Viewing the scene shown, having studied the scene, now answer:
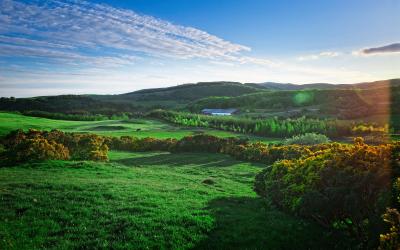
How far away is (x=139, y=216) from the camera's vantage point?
11.6 metres

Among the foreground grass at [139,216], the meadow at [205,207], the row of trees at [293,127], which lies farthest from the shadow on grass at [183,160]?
the row of trees at [293,127]

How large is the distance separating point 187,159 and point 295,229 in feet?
53.3

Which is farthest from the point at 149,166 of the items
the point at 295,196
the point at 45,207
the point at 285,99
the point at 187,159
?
the point at 285,99

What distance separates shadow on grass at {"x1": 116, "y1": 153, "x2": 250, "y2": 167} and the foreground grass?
6.83 meters

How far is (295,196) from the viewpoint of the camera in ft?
39.5

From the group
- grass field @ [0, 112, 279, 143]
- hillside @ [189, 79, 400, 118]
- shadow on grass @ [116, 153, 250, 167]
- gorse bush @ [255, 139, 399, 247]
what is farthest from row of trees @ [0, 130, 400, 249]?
hillside @ [189, 79, 400, 118]

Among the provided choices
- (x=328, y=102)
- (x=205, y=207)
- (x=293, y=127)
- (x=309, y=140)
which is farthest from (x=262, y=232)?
(x=328, y=102)

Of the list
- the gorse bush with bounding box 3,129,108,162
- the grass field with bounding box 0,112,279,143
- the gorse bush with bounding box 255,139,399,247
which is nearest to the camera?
the gorse bush with bounding box 255,139,399,247

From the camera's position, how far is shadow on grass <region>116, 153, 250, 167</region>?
24938 mm

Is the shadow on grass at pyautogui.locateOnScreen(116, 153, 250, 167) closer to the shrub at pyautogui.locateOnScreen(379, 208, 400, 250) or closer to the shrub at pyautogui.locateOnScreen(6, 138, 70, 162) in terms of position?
the shrub at pyautogui.locateOnScreen(6, 138, 70, 162)

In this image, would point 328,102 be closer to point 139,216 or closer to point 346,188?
point 346,188

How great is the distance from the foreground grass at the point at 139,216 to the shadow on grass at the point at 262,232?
3 centimetres

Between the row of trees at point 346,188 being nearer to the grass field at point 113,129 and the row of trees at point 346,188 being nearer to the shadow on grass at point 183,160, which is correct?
the shadow on grass at point 183,160

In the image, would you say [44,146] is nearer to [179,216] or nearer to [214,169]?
[214,169]
